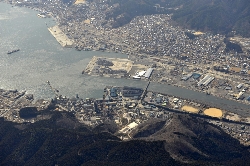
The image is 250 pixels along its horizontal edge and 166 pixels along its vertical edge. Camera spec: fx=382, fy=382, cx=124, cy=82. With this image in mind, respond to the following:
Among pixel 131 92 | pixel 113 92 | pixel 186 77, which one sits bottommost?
pixel 113 92

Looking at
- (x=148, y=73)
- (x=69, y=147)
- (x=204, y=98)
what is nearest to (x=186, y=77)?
(x=204, y=98)

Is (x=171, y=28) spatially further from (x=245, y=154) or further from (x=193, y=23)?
(x=245, y=154)

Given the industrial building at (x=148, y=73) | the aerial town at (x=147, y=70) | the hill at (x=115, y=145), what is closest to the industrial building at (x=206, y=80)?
the aerial town at (x=147, y=70)

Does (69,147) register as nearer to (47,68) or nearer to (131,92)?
(131,92)

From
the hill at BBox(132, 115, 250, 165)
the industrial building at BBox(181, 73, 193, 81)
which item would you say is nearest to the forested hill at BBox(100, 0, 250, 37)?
the industrial building at BBox(181, 73, 193, 81)

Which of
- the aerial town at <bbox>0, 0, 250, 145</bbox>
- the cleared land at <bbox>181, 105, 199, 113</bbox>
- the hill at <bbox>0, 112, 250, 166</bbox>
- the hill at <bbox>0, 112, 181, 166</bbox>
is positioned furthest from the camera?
the cleared land at <bbox>181, 105, 199, 113</bbox>

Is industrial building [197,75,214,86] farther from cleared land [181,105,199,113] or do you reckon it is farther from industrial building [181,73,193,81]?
cleared land [181,105,199,113]

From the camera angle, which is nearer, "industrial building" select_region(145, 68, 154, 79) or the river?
the river
